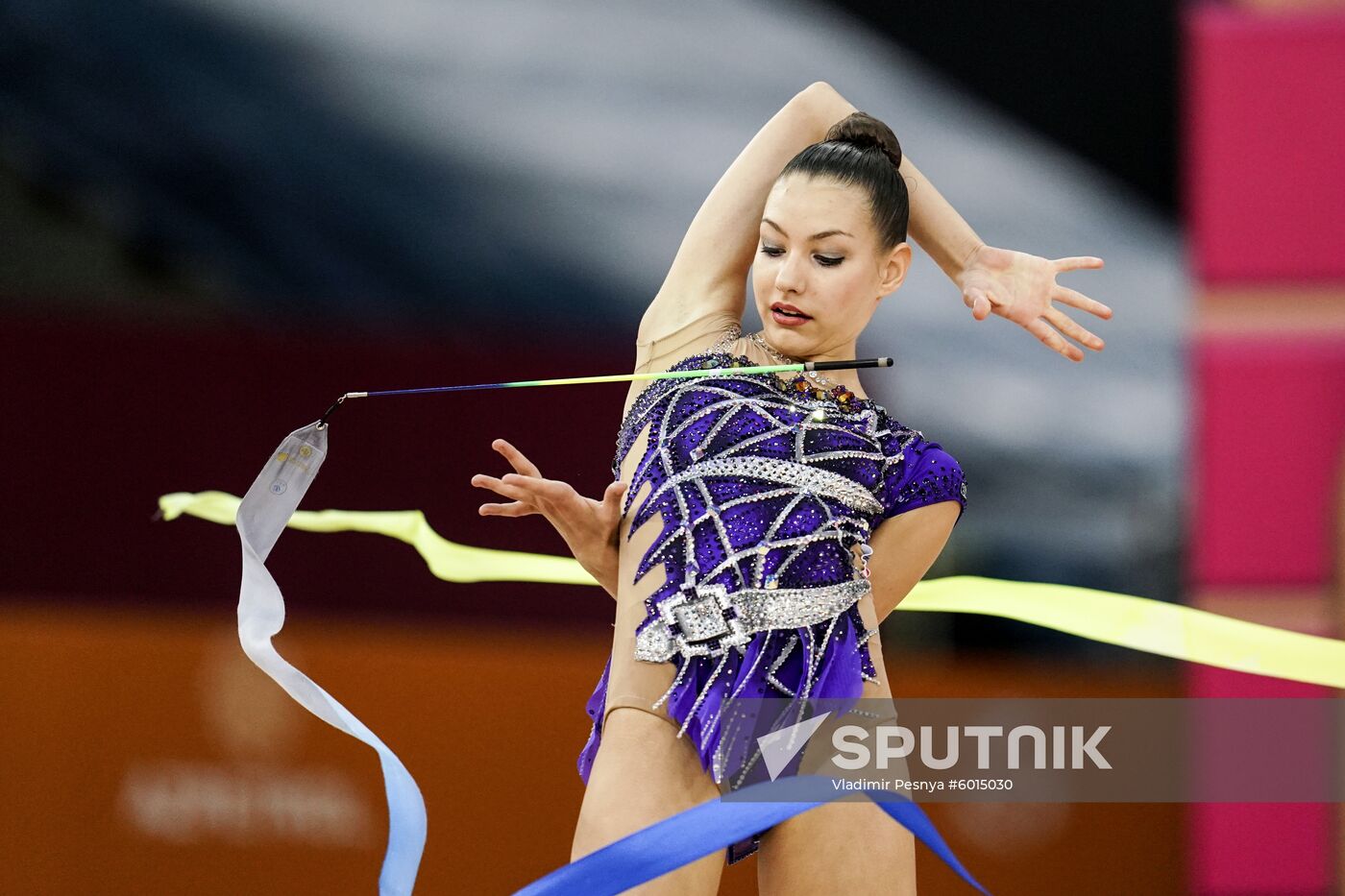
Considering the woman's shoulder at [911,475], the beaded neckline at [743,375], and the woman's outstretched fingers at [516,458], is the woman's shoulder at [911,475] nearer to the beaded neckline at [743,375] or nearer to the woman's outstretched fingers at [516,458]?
the beaded neckline at [743,375]

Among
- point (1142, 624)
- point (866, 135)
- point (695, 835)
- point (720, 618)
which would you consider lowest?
point (695, 835)

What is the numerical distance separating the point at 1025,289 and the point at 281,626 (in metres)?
1.00

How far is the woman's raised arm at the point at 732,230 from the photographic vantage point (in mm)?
2033

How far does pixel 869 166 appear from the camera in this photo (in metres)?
1.92

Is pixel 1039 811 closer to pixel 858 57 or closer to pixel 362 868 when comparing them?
pixel 362 868

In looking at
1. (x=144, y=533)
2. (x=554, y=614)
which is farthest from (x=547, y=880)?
(x=144, y=533)

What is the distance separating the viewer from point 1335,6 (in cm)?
290

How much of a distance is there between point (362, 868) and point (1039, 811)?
1414 millimetres

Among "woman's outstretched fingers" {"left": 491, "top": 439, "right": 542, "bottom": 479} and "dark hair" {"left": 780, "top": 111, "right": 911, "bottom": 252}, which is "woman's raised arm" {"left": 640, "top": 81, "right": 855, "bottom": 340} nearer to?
"dark hair" {"left": 780, "top": 111, "right": 911, "bottom": 252}

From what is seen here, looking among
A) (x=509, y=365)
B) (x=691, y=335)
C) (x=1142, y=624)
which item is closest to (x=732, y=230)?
(x=691, y=335)

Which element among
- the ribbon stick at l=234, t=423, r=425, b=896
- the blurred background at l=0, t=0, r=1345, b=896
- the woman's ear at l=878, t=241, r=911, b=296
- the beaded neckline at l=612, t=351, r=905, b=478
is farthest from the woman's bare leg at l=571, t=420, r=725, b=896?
the blurred background at l=0, t=0, r=1345, b=896
